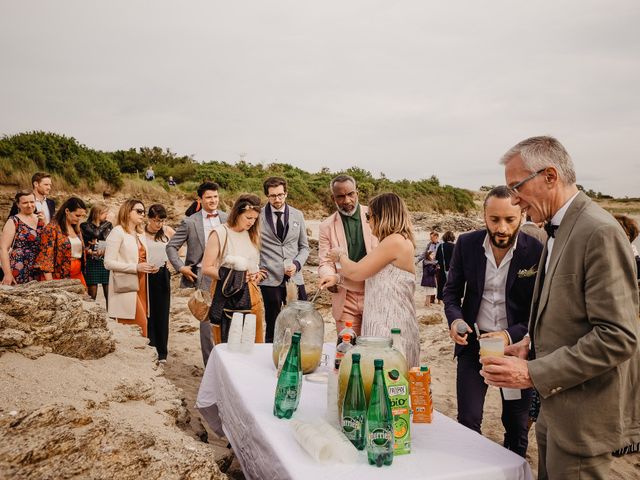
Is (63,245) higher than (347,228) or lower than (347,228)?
lower

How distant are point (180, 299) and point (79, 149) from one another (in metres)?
14.8

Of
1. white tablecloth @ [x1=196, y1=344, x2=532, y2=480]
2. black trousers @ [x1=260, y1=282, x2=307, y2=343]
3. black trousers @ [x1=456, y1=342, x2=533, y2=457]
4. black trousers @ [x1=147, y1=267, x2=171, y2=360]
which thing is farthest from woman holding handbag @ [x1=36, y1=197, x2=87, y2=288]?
black trousers @ [x1=456, y1=342, x2=533, y2=457]

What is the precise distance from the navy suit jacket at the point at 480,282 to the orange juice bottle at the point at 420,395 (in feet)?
2.73

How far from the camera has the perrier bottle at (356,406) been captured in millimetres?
1771

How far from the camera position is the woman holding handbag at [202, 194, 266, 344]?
13.6ft

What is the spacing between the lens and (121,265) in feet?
15.8

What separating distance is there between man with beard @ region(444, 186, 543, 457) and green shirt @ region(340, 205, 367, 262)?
132 cm

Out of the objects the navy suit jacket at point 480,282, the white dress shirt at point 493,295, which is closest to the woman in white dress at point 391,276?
the navy suit jacket at point 480,282

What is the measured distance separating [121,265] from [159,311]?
88 centimetres

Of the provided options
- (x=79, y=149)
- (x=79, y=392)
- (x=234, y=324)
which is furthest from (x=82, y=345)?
(x=79, y=149)

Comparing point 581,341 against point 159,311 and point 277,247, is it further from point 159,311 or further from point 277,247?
point 159,311

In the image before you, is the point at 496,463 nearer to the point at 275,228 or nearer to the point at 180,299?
the point at 275,228

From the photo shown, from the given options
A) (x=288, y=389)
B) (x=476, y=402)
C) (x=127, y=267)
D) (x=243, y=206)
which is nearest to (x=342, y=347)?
(x=288, y=389)

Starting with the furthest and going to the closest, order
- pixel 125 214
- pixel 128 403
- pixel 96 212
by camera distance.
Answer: pixel 96 212, pixel 125 214, pixel 128 403
